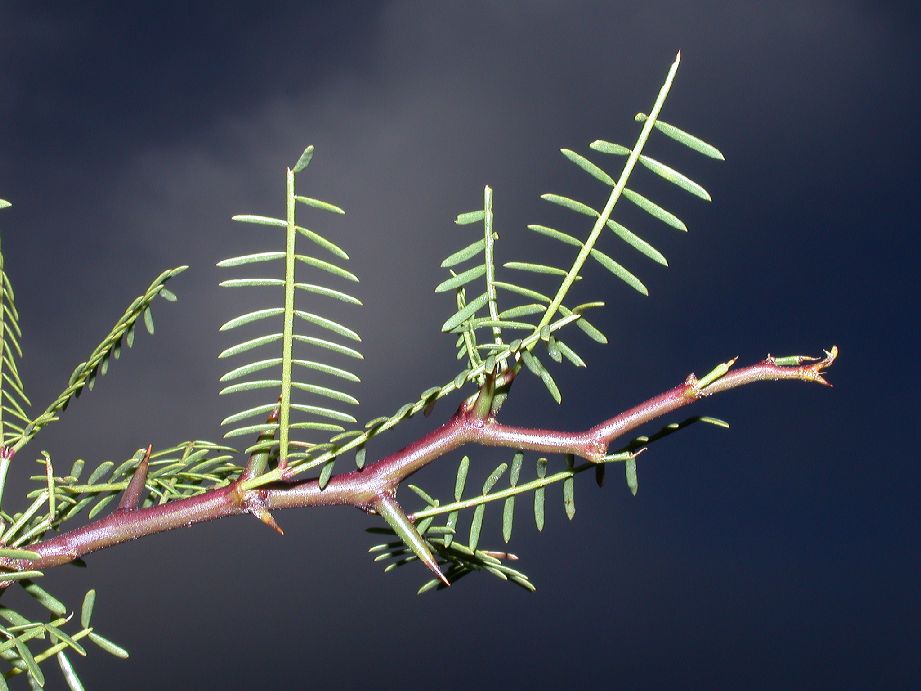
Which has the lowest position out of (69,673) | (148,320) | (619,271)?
(69,673)

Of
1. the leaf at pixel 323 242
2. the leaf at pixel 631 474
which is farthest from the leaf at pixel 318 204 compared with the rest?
the leaf at pixel 631 474

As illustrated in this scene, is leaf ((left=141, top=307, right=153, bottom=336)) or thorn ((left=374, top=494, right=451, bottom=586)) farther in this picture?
leaf ((left=141, top=307, right=153, bottom=336))

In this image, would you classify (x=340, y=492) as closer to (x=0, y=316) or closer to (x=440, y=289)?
(x=440, y=289)

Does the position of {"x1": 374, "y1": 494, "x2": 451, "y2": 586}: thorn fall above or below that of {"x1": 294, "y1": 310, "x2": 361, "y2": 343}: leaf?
below

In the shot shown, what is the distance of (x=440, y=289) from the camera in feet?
1.84

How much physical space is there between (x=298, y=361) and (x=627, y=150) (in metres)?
0.22

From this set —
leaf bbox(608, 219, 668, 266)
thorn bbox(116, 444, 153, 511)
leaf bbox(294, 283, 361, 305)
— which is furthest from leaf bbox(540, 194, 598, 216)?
thorn bbox(116, 444, 153, 511)

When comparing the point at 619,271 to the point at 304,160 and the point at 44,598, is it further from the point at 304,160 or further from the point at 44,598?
the point at 44,598

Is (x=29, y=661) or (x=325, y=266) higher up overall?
(x=325, y=266)

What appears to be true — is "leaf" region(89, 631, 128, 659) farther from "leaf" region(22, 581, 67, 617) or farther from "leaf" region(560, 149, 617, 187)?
"leaf" region(560, 149, 617, 187)

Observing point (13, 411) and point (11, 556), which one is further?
point (13, 411)

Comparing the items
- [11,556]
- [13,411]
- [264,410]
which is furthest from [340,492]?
[13,411]

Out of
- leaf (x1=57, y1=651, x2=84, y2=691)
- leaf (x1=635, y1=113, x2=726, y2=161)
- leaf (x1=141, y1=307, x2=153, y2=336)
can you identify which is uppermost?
leaf (x1=141, y1=307, x2=153, y2=336)

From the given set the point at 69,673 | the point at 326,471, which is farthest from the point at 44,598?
the point at 326,471
